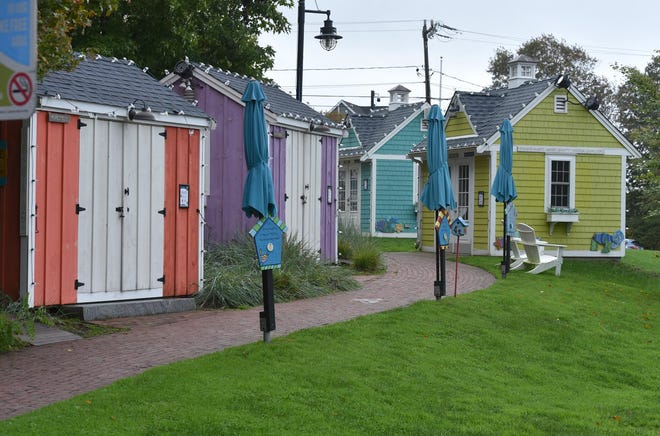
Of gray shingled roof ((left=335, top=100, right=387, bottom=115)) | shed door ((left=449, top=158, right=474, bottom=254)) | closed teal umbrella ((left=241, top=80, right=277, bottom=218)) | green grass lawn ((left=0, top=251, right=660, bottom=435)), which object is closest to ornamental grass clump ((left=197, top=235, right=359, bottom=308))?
green grass lawn ((left=0, top=251, right=660, bottom=435))

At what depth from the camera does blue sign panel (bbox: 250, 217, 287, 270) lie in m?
9.69

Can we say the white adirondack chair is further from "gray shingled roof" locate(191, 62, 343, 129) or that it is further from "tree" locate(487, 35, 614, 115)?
"tree" locate(487, 35, 614, 115)

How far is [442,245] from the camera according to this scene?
1394cm

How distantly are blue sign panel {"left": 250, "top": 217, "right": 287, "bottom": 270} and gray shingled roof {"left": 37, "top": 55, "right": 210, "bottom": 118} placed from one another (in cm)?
348

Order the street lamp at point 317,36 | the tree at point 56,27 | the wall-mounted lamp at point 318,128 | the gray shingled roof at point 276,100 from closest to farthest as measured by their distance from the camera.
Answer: the tree at point 56,27 < the gray shingled roof at point 276,100 < the wall-mounted lamp at point 318,128 < the street lamp at point 317,36

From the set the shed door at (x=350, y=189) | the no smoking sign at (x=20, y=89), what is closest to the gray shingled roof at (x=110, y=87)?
the no smoking sign at (x=20, y=89)

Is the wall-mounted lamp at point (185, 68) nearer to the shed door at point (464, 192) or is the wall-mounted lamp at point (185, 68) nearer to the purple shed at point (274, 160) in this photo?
the purple shed at point (274, 160)

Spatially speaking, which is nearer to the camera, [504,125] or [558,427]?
[558,427]

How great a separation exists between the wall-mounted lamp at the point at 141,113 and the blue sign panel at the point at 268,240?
3.34m

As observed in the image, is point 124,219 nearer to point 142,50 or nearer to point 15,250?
point 15,250

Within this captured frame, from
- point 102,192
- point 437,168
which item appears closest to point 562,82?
point 437,168

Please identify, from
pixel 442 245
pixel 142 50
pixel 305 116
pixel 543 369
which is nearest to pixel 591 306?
pixel 442 245

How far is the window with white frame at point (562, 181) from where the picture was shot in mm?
24531

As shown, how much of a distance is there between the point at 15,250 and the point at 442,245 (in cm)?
631
